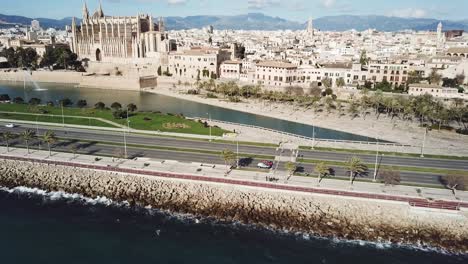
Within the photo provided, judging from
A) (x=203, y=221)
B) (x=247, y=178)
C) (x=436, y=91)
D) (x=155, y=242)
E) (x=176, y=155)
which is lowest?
(x=155, y=242)

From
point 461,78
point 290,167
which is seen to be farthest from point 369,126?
point 461,78

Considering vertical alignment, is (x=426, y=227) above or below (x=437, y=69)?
below

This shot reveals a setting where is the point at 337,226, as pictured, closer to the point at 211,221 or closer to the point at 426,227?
the point at 426,227

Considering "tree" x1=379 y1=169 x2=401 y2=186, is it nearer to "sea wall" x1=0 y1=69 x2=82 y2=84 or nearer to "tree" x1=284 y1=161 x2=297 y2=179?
"tree" x1=284 y1=161 x2=297 y2=179

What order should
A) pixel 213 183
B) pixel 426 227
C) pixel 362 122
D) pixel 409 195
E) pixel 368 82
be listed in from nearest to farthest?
pixel 426 227, pixel 409 195, pixel 213 183, pixel 362 122, pixel 368 82

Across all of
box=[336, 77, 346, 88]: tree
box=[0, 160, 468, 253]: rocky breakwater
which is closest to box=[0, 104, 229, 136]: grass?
box=[0, 160, 468, 253]: rocky breakwater

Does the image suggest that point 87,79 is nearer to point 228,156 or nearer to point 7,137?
point 7,137

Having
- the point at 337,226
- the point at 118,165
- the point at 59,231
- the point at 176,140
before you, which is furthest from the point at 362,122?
the point at 59,231
